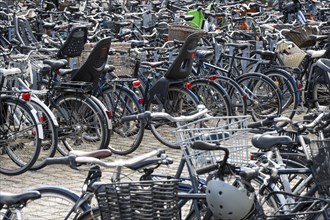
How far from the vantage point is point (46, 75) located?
874 cm

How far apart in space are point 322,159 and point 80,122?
4.55 m

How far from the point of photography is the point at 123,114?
8.80 metres

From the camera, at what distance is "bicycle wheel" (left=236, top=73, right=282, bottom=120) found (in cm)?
1017

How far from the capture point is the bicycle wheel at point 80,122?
27.2 ft

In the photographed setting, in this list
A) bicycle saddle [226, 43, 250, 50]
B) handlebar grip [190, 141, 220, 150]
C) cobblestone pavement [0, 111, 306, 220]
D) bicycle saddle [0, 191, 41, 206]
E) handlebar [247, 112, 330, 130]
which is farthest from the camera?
bicycle saddle [226, 43, 250, 50]

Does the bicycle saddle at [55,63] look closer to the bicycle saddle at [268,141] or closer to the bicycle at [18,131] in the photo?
the bicycle at [18,131]

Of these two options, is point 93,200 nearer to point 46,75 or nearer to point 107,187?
point 107,187

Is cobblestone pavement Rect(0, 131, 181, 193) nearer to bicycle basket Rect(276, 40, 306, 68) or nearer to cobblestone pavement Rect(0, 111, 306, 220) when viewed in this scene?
cobblestone pavement Rect(0, 111, 306, 220)

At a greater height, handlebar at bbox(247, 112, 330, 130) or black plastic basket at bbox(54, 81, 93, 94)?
handlebar at bbox(247, 112, 330, 130)

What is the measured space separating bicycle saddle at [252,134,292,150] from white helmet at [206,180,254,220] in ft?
3.06

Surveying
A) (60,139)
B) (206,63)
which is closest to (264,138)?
(60,139)

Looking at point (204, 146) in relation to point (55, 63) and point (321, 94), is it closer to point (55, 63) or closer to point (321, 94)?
point (55, 63)

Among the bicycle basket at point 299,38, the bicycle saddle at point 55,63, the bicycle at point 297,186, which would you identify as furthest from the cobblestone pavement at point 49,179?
the bicycle basket at point 299,38

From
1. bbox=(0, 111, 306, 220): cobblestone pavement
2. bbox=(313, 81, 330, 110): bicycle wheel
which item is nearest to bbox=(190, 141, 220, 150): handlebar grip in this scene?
bbox=(0, 111, 306, 220): cobblestone pavement
